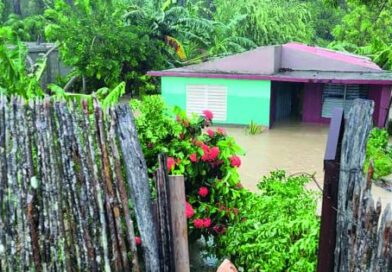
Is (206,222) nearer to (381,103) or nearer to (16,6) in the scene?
(381,103)

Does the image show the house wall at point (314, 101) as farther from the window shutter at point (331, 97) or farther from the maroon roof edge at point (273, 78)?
the maroon roof edge at point (273, 78)

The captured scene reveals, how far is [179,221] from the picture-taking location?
12.4 feet

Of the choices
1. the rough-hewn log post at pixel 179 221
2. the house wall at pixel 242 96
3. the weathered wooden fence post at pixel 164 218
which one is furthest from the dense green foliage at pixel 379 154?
the weathered wooden fence post at pixel 164 218

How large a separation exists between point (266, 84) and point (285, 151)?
365 cm

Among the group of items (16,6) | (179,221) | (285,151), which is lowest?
(285,151)

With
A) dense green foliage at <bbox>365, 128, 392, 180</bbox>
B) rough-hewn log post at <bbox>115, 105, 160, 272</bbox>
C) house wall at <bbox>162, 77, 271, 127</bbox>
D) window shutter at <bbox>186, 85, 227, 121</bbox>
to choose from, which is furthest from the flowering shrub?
window shutter at <bbox>186, 85, 227, 121</bbox>

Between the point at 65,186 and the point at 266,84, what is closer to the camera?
the point at 65,186

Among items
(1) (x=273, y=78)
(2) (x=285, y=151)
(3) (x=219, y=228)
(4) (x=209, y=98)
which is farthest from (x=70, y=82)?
(3) (x=219, y=228)

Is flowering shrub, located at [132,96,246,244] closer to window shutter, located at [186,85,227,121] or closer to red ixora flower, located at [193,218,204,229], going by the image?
red ixora flower, located at [193,218,204,229]

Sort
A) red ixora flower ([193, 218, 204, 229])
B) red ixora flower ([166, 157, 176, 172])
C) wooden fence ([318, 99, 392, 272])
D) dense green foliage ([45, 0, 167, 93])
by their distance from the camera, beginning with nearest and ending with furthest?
1. wooden fence ([318, 99, 392, 272])
2. red ixora flower ([166, 157, 176, 172])
3. red ixora flower ([193, 218, 204, 229])
4. dense green foliage ([45, 0, 167, 93])

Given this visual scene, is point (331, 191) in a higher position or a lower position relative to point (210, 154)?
higher

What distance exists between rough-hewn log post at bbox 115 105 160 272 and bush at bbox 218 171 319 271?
1.02 meters

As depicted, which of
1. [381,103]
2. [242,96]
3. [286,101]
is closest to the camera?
[381,103]

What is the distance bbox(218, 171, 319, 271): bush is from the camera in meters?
3.99
